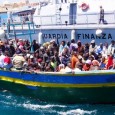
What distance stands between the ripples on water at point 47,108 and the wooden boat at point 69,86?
284mm

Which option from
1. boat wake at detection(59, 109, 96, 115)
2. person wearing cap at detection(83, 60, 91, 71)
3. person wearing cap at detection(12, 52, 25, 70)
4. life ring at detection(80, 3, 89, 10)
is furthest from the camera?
life ring at detection(80, 3, 89, 10)

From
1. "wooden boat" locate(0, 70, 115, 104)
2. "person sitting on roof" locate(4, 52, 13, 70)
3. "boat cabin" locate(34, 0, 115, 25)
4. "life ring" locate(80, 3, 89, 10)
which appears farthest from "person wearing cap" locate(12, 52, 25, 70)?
"life ring" locate(80, 3, 89, 10)

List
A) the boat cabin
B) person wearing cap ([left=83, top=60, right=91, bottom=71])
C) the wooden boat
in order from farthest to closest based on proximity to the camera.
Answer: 1. the boat cabin
2. person wearing cap ([left=83, top=60, right=91, bottom=71])
3. the wooden boat

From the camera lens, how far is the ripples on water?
13953 mm

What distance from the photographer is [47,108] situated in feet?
47.9

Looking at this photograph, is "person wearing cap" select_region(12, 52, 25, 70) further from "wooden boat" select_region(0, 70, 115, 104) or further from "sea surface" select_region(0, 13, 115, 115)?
"sea surface" select_region(0, 13, 115, 115)

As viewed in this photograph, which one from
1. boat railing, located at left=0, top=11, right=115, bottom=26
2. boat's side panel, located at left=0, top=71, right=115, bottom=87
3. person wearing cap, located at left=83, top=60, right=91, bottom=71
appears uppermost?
boat railing, located at left=0, top=11, right=115, bottom=26

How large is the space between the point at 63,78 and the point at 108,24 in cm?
788

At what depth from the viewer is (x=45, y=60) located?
16438 mm

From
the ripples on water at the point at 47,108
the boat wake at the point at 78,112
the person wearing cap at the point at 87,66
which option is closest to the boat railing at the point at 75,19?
the person wearing cap at the point at 87,66

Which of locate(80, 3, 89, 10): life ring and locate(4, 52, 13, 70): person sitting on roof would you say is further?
locate(80, 3, 89, 10): life ring

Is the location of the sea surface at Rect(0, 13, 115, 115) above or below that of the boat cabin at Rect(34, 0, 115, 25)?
below

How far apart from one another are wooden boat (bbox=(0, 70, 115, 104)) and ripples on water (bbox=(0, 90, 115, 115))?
0.28 meters

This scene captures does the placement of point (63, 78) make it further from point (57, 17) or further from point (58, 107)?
point (57, 17)
